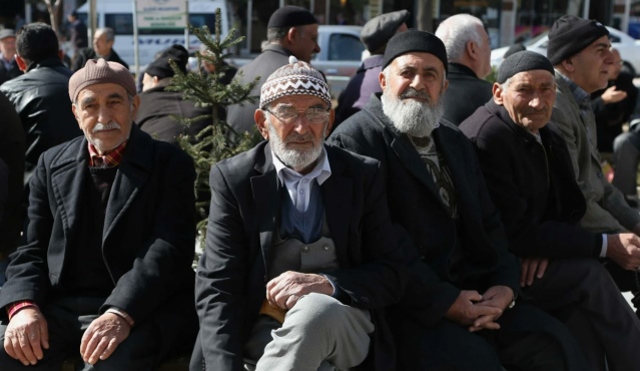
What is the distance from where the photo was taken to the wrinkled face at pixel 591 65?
4.79m

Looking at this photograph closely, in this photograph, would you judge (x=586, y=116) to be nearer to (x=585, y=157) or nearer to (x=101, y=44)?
(x=585, y=157)

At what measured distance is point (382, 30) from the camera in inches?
253

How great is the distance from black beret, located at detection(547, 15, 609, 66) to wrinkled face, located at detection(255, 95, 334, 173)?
1994 millimetres

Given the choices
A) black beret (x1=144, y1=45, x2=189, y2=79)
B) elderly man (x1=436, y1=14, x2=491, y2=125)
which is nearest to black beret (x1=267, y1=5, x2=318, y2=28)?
black beret (x1=144, y1=45, x2=189, y2=79)

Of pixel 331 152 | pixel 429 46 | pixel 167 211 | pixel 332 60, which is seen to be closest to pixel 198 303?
pixel 167 211

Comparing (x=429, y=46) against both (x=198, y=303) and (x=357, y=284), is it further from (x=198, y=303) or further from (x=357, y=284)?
(x=198, y=303)

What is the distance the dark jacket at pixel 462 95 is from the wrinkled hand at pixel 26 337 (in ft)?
8.51

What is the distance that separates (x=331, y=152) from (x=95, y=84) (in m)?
1.07

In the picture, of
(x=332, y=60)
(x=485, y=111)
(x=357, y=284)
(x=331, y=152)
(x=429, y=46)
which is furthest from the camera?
(x=332, y=60)

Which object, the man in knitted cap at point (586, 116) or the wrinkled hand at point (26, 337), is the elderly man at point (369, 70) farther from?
the wrinkled hand at point (26, 337)

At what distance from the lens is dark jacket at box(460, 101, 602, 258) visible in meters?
4.17

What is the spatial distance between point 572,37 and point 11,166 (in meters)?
3.36

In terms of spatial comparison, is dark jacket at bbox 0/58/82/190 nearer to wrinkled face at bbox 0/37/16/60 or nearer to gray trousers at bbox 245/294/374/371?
gray trousers at bbox 245/294/374/371

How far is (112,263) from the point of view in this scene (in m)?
3.63
